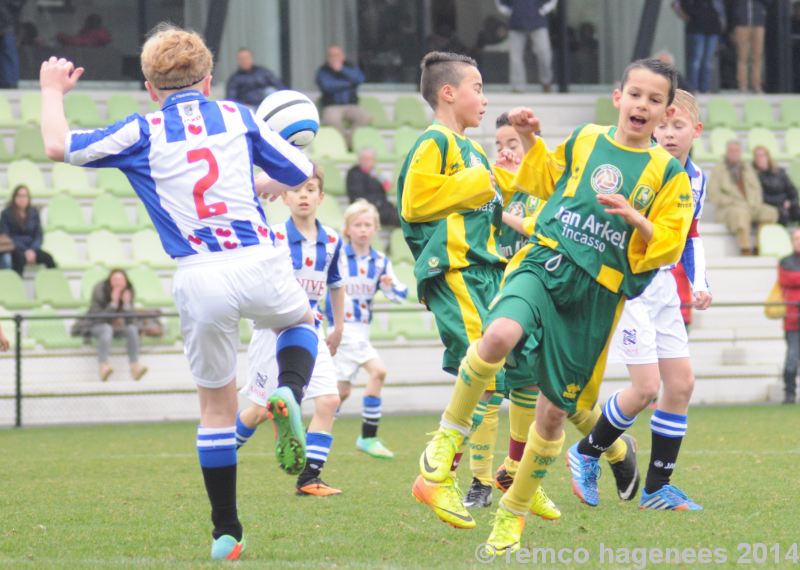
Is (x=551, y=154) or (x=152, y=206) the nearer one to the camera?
(x=152, y=206)

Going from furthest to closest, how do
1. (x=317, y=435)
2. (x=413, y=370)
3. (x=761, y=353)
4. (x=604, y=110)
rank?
(x=604, y=110) < (x=761, y=353) < (x=413, y=370) < (x=317, y=435)

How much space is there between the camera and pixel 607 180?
5.59 m

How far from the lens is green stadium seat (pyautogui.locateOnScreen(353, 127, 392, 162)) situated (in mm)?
18812

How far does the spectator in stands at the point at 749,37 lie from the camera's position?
894 inches

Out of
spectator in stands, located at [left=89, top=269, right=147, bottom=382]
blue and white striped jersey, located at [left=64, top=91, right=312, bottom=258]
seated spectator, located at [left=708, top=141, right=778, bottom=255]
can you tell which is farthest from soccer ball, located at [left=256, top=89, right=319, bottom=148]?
seated spectator, located at [left=708, top=141, right=778, bottom=255]

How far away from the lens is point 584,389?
5523 millimetres

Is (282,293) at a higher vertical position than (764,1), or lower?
lower

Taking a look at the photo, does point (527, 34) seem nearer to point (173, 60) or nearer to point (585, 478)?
point (585, 478)

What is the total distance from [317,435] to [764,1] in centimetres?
1729

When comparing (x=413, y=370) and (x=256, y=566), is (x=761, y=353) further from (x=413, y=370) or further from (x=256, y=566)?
(x=256, y=566)

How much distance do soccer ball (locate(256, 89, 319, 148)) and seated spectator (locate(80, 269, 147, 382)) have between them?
Result: 9.24 m

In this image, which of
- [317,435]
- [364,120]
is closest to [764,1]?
[364,120]

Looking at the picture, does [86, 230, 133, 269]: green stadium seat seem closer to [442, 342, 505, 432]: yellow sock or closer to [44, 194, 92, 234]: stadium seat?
[44, 194, 92, 234]: stadium seat

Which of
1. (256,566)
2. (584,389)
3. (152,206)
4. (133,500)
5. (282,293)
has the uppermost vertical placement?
(152,206)
